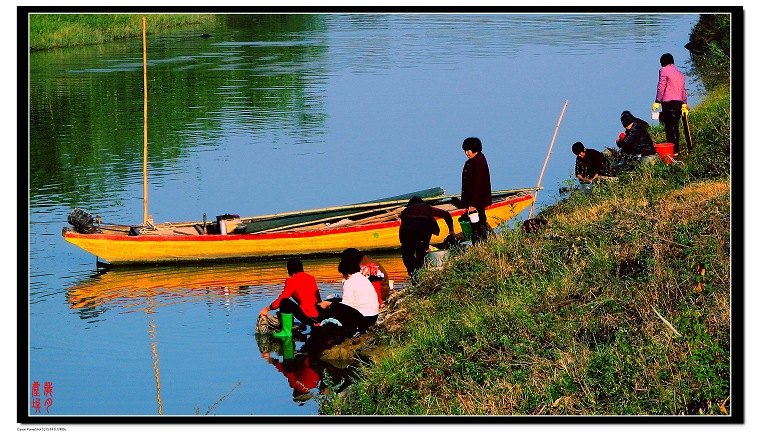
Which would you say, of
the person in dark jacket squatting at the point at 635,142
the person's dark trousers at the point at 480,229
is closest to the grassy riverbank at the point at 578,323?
the person's dark trousers at the point at 480,229

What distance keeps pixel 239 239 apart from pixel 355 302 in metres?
6.14

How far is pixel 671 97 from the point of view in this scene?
17062 mm

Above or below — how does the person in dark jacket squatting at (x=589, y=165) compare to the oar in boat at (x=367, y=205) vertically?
above

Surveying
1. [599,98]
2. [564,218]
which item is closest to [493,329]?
[564,218]

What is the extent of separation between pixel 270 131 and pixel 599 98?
846 cm

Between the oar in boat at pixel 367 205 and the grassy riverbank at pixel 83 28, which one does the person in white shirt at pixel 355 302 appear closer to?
the oar in boat at pixel 367 205

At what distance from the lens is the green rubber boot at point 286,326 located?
14.8 meters

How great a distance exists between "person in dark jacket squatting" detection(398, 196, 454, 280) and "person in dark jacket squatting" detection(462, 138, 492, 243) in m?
0.29

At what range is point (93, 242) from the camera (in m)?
19.9

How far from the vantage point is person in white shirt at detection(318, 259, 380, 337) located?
46.2 ft

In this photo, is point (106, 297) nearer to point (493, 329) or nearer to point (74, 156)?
point (493, 329)

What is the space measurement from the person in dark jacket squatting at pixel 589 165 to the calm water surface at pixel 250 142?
151 inches

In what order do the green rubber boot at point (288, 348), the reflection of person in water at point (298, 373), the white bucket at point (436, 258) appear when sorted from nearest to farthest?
the reflection of person in water at point (298, 373) → the green rubber boot at point (288, 348) → the white bucket at point (436, 258)

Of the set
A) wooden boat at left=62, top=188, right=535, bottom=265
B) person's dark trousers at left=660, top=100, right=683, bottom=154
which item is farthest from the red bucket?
wooden boat at left=62, top=188, right=535, bottom=265
